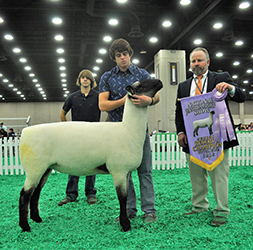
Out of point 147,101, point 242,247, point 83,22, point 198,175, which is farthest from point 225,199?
point 83,22

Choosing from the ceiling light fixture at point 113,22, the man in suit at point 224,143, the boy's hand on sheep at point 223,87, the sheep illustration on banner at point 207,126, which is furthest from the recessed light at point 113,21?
the boy's hand on sheep at point 223,87

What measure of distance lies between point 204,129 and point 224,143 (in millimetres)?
286

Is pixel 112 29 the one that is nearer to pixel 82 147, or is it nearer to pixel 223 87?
pixel 223 87

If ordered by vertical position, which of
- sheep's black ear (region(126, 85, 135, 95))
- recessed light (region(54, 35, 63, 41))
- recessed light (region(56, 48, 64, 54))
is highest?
recessed light (region(56, 48, 64, 54))

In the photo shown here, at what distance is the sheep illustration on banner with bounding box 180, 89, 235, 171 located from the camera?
289 cm

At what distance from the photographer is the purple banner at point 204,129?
9.62ft

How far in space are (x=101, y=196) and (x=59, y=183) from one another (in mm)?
1720

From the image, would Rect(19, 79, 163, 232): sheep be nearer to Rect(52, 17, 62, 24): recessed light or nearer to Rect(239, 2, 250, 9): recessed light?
Rect(239, 2, 250, 9): recessed light

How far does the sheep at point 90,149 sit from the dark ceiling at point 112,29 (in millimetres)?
7198

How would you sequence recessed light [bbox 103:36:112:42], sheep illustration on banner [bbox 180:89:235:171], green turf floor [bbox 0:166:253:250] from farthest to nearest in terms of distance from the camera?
recessed light [bbox 103:36:112:42]
sheep illustration on banner [bbox 180:89:235:171]
green turf floor [bbox 0:166:253:250]

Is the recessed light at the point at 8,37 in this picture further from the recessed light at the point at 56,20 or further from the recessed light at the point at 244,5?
the recessed light at the point at 244,5

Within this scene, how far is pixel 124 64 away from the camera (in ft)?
9.90

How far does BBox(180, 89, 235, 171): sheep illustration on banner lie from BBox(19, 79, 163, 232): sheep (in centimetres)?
66

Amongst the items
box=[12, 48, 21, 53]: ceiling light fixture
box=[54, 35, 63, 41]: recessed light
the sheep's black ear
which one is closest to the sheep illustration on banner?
the sheep's black ear
